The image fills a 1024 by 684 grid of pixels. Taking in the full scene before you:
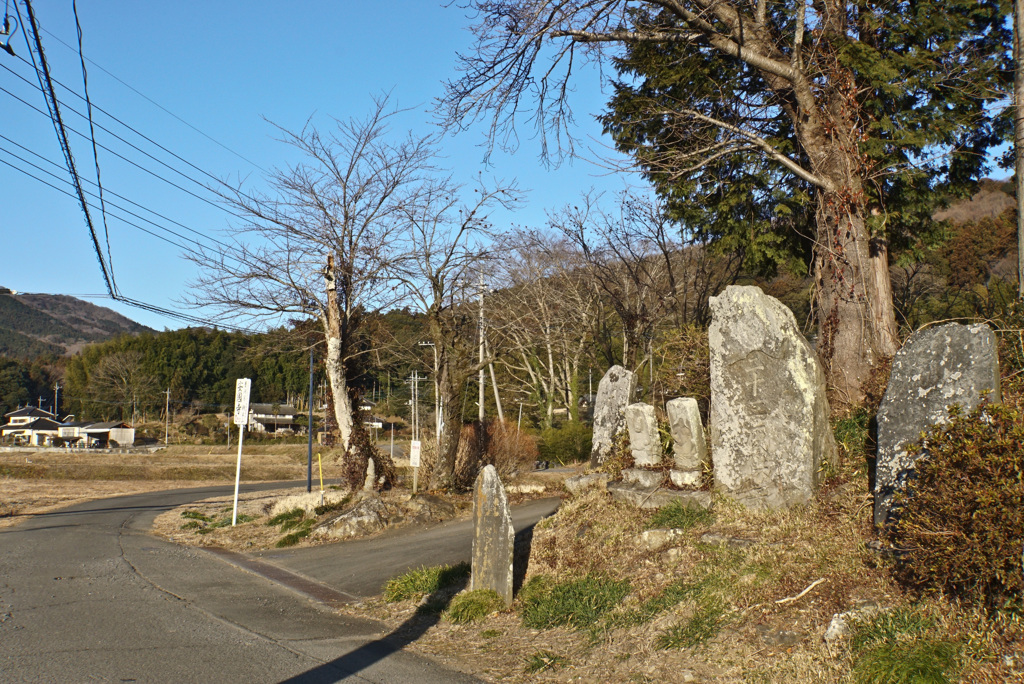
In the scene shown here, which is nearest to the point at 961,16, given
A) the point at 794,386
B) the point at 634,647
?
the point at 794,386

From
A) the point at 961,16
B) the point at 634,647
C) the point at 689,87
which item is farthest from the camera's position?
the point at 689,87

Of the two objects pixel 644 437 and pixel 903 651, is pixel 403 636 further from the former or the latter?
pixel 903 651

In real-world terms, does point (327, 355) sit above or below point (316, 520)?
above

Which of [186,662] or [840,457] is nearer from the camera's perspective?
[186,662]

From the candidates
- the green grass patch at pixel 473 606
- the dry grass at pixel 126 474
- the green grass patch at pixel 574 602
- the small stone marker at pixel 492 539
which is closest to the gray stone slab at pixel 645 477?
the green grass patch at pixel 574 602

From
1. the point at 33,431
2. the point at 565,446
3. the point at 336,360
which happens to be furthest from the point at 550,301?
the point at 33,431

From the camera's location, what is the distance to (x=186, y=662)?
19.0 feet

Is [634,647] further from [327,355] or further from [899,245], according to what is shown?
[327,355]

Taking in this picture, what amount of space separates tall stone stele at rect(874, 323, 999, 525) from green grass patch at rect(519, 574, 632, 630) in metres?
2.33

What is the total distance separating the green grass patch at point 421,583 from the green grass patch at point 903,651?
4.76m

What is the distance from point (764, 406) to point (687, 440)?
1.16 m

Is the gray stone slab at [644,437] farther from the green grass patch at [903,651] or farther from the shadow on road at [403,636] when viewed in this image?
the green grass patch at [903,651]

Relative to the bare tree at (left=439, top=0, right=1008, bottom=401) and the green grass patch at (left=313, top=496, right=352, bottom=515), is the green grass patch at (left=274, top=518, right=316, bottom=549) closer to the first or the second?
the green grass patch at (left=313, top=496, right=352, bottom=515)

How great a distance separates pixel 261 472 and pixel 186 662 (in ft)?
120
